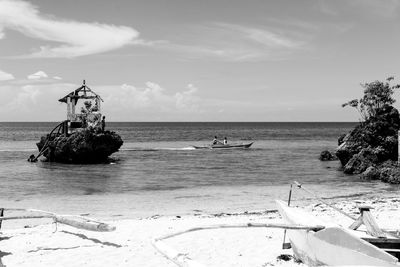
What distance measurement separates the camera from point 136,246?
11102 millimetres

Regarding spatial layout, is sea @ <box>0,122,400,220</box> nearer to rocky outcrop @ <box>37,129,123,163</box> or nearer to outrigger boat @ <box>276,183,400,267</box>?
rocky outcrop @ <box>37,129,123,163</box>

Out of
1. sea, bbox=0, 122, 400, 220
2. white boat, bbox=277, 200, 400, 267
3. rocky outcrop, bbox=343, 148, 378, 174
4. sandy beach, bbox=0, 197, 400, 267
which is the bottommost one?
sea, bbox=0, 122, 400, 220

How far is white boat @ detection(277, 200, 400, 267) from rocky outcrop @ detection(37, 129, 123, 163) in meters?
35.1

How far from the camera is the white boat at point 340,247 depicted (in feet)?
20.5

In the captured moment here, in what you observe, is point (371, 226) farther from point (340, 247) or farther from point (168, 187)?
point (168, 187)

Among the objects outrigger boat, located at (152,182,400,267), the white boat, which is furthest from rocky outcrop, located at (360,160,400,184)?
the white boat

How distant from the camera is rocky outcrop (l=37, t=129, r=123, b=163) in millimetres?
41188

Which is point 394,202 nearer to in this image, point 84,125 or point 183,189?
point 183,189

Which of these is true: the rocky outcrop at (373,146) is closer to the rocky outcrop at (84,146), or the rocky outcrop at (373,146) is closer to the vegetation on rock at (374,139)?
the vegetation on rock at (374,139)

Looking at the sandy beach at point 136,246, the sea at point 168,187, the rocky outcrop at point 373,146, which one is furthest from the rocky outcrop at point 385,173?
the sandy beach at point 136,246

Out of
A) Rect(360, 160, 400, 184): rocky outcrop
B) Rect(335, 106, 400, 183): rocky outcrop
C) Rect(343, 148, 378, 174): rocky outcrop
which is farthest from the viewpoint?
Rect(343, 148, 378, 174): rocky outcrop

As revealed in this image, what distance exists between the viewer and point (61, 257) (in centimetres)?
1012

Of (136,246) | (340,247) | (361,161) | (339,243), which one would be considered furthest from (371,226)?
(361,161)

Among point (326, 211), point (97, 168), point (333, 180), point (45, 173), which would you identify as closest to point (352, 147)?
point (333, 180)
